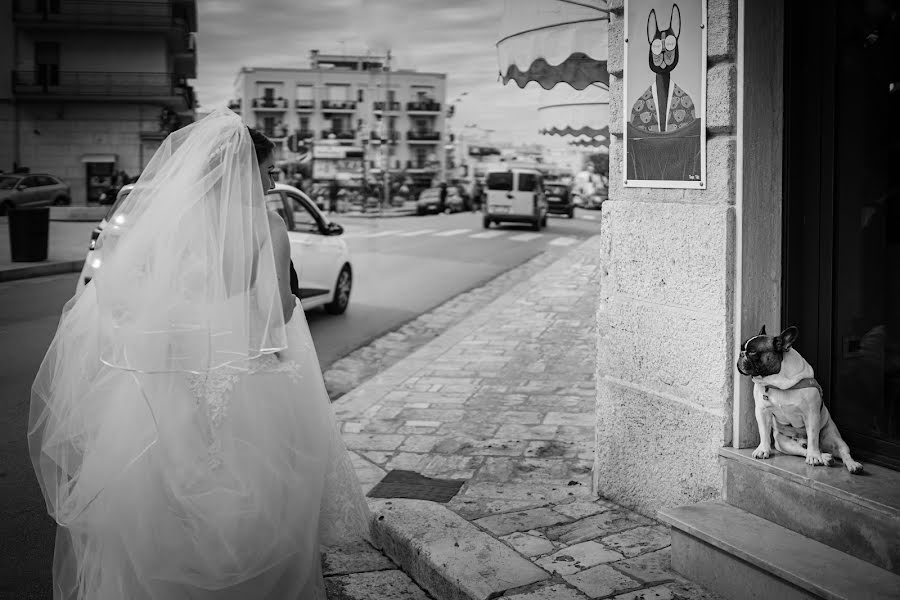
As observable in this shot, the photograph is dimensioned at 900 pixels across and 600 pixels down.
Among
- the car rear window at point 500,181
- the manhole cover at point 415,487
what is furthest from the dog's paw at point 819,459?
the car rear window at point 500,181

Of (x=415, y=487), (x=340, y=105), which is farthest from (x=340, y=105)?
(x=415, y=487)

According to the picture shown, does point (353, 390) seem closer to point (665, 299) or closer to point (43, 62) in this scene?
point (665, 299)

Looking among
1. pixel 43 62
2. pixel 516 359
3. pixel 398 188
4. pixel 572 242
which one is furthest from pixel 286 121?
pixel 516 359

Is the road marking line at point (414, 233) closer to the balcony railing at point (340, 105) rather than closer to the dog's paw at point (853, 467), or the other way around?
the dog's paw at point (853, 467)

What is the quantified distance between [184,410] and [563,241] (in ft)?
81.1

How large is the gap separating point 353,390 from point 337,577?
12.3 ft

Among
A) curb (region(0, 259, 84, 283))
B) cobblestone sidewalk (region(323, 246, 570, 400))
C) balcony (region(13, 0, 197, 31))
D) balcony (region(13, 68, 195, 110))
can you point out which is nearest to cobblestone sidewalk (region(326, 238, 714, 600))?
cobblestone sidewalk (region(323, 246, 570, 400))

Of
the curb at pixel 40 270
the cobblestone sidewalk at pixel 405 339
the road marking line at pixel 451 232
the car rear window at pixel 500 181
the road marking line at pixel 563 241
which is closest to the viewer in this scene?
the cobblestone sidewalk at pixel 405 339

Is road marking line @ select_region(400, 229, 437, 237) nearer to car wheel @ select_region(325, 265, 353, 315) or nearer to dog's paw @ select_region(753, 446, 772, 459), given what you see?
car wheel @ select_region(325, 265, 353, 315)

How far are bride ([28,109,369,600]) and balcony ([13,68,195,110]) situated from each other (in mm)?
47641

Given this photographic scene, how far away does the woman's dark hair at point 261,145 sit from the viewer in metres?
3.81

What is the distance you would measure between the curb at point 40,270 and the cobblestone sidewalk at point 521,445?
860 centimetres

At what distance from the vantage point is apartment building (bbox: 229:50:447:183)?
110 meters

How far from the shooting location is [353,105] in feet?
363
